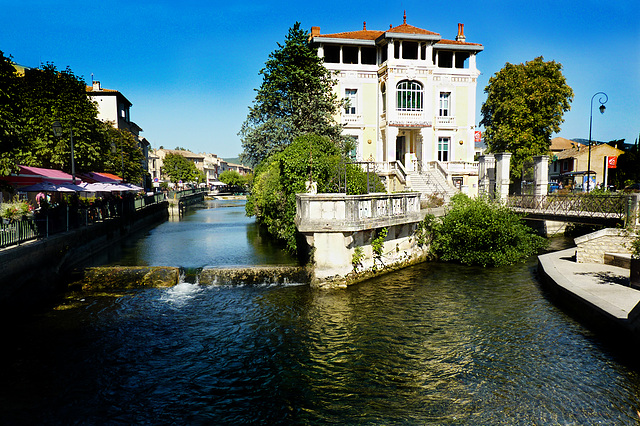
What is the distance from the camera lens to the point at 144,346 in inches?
420

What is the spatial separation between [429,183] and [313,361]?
72.8 feet

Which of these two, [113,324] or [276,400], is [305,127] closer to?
[113,324]

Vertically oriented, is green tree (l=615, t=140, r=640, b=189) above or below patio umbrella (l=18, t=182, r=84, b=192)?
above

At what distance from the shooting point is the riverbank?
9.44m

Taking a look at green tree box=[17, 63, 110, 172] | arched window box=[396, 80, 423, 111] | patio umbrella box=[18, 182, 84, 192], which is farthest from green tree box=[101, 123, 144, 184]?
arched window box=[396, 80, 423, 111]

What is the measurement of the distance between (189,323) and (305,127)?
22941 mm

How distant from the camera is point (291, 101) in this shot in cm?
3334

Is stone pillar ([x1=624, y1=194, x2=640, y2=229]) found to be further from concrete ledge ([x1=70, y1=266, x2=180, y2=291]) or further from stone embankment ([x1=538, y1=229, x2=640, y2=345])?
concrete ledge ([x1=70, y1=266, x2=180, y2=291])

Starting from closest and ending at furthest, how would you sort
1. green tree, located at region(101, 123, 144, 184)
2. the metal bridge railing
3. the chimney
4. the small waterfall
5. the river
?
the river < the small waterfall < the metal bridge railing < the chimney < green tree, located at region(101, 123, 144, 184)

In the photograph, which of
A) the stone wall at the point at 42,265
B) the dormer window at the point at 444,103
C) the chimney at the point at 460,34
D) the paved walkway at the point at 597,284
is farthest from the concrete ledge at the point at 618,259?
the chimney at the point at 460,34

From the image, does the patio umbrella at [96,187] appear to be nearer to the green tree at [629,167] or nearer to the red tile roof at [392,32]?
the red tile roof at [392,32]

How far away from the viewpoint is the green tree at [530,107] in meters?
36.5

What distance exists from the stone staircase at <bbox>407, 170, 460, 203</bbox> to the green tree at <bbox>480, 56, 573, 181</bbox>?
35.4ft

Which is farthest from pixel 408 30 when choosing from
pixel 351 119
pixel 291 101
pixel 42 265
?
pixel 42 265
